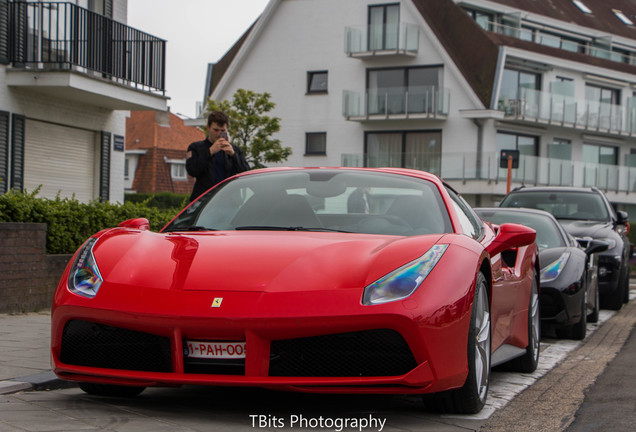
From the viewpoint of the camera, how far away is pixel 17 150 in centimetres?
1784

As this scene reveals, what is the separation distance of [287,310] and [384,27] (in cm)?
4173

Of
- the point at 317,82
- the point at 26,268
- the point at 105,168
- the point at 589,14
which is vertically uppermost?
the point at 589,14

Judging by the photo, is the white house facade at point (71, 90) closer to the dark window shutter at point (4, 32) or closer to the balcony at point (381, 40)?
the dark window shutter at point (4, 32)

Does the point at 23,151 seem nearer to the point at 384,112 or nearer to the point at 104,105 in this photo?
the point at 104,105

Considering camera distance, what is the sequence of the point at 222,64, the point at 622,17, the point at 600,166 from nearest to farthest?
the point at 600,166 < the point at 222,64 < the point at 622,17

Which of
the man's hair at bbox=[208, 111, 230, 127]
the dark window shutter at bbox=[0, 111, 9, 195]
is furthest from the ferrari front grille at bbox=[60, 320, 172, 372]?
the dark window shutter at bbox=[0, 111, 9, 195]

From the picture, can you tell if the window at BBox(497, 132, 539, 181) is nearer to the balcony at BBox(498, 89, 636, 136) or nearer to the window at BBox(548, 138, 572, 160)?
the window at BBox(548, 138, 572, 160)

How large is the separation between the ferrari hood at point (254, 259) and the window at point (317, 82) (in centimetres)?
4277

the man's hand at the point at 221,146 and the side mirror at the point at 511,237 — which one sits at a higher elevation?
the man's hand at the point at 221,146

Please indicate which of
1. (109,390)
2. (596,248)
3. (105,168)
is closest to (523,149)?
(105,168)

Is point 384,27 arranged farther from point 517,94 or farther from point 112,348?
point 112,348

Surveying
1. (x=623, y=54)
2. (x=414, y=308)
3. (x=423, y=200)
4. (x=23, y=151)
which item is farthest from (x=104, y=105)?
(x=623, y=54)

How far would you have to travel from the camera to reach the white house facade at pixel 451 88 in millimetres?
44188

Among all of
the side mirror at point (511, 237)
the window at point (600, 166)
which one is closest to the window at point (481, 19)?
the window at point (600, 166)
